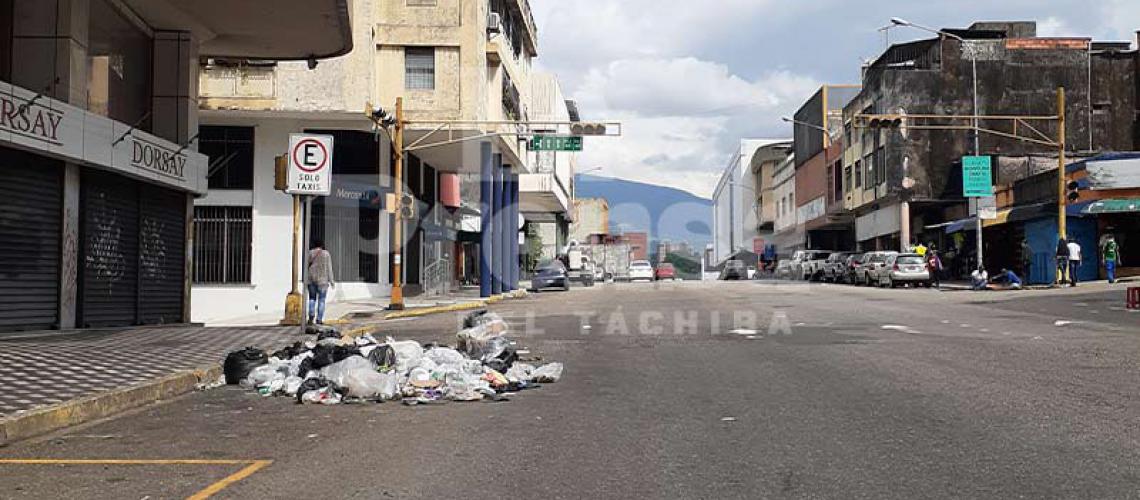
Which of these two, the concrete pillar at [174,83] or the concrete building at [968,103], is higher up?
the concrete building at [968,103]

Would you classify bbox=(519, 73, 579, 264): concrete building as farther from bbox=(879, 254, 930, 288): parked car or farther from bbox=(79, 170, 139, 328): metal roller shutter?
bbox=(79, 170, 139, 328): metal roller shutter

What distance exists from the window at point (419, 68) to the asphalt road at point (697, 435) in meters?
18.9

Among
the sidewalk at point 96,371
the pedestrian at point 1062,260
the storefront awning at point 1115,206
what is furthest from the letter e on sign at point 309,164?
the storefront awning at point 1115,206

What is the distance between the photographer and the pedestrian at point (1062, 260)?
29359 millimetres

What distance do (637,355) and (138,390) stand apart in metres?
5.68

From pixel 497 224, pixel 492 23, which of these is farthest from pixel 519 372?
pixel 497 224

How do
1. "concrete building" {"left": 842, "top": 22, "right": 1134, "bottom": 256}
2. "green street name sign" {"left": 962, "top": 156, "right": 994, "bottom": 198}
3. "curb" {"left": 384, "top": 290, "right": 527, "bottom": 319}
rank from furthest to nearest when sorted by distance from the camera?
1. "concrete building" {"left": 842, "top": 22, "right": 1134, "bottom": 256}
2. "green street name sign" {"left": 962, "top": 156, "right": 994, "bottom": 198}
3. "curb" {"left": 384, "top": 290, "right": 527, "bottom": 319}

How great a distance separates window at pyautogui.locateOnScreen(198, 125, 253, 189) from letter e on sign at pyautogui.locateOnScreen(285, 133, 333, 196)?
44.9 ft

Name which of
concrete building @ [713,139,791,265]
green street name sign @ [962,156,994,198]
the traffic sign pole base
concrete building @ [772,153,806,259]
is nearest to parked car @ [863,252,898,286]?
green street name sign @ [962,156,994,198]

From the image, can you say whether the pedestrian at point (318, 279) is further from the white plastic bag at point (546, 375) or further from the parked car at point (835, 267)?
the parked car at point (835, 267)

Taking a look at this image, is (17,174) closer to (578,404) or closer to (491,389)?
(491,389)

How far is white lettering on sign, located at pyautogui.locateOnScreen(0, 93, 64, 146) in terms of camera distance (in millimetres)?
11977

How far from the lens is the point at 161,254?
674 inches

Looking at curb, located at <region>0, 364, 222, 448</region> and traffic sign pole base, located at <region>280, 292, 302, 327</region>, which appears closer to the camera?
curb, located at <region>0, 364, 222, 448</region>
